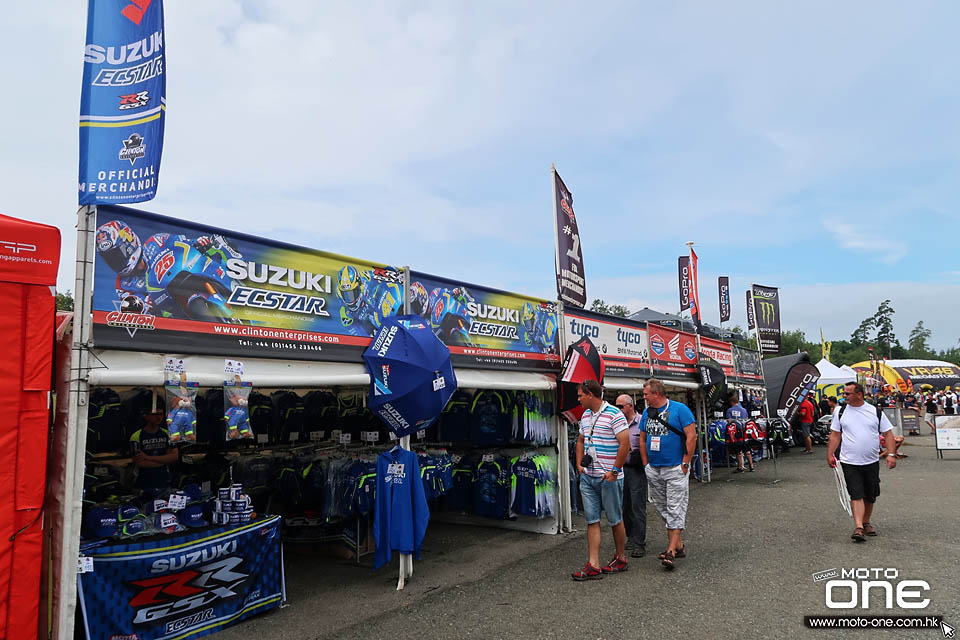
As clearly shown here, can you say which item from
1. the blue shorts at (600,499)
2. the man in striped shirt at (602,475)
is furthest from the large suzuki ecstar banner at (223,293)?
the blue shorts at (600,499)

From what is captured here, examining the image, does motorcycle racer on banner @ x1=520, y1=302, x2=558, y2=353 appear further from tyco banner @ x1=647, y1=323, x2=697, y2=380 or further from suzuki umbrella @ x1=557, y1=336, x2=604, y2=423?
tyco banner @ x1=647, y1=323, x2=697, y2=380

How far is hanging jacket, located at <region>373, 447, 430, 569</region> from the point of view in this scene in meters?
6.08

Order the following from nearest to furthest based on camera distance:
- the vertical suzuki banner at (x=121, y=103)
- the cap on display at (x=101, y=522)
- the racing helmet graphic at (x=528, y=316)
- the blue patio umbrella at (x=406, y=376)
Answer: the vertical suzuki banner at (x=121, y=103) → the cap on display at (x=101, y=522) → the blue patio umbrella at (x=406, y=376) → the racing helmet graphic at (x=528, y=316)

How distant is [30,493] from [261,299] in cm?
207

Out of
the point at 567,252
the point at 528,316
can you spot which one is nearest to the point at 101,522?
the point at 528,316

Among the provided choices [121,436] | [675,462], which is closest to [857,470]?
[675,462]

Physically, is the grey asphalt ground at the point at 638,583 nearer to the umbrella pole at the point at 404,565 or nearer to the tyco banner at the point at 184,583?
the umbrella pole at the point at 404,565

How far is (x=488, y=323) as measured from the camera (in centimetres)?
784

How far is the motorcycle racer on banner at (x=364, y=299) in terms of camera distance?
5.97 m

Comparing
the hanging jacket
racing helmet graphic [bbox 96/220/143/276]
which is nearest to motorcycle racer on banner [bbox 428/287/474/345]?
the hanging jacket

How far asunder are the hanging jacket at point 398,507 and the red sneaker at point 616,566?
184cm

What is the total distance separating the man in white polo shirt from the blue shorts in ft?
9.21

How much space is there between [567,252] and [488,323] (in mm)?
2388

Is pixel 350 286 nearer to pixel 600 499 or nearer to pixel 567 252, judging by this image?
pixel 600 499
